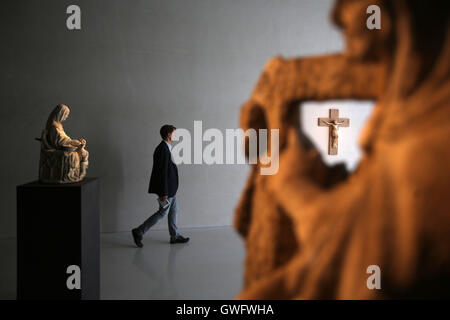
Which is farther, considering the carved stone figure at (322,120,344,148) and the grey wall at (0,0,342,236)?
the carved stone figure at (322,120,344,148)

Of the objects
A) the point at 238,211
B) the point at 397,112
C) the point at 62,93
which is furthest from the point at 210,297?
the point at 62,93

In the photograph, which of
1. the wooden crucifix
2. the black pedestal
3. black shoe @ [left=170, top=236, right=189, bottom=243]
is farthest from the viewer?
the wooden crucifix

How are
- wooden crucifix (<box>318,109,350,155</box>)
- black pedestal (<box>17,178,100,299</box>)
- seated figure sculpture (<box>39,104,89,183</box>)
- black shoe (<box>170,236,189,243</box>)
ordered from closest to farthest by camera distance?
black pedestal (<box>17,178,100,299</box>) → seated figure sculpture (<box>39,104,89,183</box>) → black shoe (<box>170,236,189,243</box>) → wooden crucifix (<box>318,109,350,155</box>)

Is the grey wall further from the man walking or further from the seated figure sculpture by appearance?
the seated figure sculpture

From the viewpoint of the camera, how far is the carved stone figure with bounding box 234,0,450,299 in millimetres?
956

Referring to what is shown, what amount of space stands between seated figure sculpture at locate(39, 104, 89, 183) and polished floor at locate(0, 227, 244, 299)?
1111 millimetres

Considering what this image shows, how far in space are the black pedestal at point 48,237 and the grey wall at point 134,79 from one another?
3018 millimetres

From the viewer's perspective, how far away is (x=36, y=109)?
18.7ft

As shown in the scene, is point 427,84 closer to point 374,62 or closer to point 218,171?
point 374,62

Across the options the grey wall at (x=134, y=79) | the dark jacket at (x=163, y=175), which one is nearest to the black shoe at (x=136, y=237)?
the dark jacket at (x=163, y=175)

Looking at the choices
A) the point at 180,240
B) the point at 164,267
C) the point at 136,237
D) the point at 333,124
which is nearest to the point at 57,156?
the point at 164,267

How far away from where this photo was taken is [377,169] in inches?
40.8

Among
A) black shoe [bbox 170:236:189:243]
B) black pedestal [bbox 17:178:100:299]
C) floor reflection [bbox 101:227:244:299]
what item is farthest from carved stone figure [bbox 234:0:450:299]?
black shoe [bbox 170:236:189:243]

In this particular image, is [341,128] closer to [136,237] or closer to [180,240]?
[180,240]
